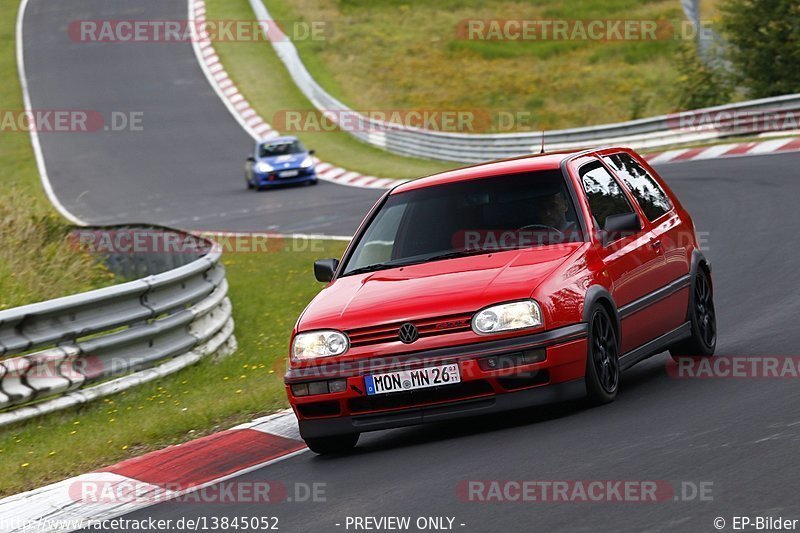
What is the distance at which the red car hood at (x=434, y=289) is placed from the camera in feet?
Answer: 24.3

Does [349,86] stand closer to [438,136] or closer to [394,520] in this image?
[438,136]

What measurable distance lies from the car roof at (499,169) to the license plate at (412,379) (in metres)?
1.74

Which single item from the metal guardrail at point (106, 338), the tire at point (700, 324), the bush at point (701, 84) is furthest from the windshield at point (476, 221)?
the bush at point (701, 84)

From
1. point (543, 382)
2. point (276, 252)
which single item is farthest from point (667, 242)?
point (276, 252)

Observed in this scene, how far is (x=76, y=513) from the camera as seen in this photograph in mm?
6996

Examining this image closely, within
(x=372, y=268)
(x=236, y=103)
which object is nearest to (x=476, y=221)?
(x=372, y=268)

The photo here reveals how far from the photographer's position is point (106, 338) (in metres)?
10.6

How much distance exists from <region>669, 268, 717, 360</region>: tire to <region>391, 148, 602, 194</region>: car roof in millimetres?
1258

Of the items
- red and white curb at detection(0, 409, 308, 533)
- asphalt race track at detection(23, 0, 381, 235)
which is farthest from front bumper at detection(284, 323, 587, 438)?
asphalt race track at detection(23, 0, 381, 235)

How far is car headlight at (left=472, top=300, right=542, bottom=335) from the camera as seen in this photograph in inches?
288

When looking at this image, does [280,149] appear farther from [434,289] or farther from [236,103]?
[434,289]

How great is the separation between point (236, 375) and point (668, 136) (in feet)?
59.5

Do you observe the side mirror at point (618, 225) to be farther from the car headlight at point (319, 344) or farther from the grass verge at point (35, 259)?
the grass verge at point (35, 259)

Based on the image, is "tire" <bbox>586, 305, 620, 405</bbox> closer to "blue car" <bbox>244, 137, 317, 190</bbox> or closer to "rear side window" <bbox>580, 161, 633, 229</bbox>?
"rear side window" <bbox>580, 161, 633, 229</bbox>
